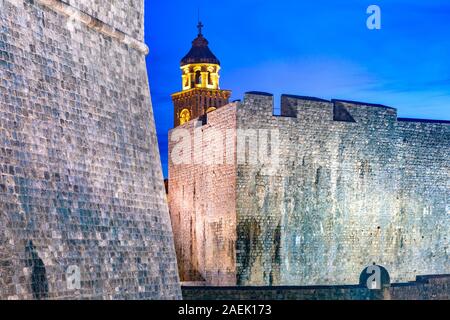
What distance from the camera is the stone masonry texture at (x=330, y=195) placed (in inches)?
1056

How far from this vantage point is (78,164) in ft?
50.4

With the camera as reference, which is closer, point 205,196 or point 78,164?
point 78,164

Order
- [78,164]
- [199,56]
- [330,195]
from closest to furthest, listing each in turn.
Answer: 1. [78,164]
2. [330,195]
3. [199,56]

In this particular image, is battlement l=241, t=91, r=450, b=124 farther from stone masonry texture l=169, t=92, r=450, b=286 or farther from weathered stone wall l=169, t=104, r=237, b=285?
weathered stone wall l=169, t=104, r=237, b=285

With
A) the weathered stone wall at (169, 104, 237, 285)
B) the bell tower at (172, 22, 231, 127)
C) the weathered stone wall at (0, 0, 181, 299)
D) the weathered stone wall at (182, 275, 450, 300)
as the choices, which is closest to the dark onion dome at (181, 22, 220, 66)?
the bell tower at (172, 22, 231, 127)

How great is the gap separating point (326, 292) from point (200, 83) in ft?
88.7

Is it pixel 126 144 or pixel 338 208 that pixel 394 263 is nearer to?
pixel 338 208

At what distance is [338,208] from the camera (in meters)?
28.3

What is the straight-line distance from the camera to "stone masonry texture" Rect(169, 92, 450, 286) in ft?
88.0

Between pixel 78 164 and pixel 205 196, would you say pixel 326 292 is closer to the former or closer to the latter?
pixel 205 196

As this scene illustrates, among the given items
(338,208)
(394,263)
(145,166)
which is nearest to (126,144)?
(145,166)

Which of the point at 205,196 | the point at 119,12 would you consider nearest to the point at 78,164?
the point at 119,12

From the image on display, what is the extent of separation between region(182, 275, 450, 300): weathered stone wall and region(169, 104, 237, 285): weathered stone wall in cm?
537
